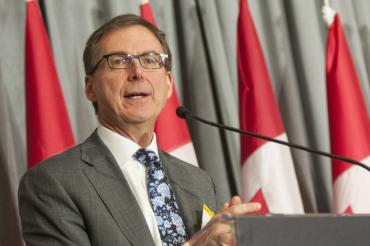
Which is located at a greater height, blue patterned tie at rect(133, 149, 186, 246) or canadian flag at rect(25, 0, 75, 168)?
canadian flag at rect(25, 0, 75, 168)

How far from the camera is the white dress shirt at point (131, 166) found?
6.44ft

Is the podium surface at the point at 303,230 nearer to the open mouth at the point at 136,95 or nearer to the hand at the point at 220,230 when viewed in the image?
the hand at the point at 220,230

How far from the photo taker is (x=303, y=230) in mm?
1277

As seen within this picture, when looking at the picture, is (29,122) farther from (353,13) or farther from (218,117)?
(353,13)

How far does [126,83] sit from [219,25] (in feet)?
5.82

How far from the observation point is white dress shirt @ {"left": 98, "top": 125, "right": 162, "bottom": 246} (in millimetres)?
1962

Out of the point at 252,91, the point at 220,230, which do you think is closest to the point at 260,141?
the point at 252,91

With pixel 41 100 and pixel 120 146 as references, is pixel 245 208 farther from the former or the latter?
pixel 41 100

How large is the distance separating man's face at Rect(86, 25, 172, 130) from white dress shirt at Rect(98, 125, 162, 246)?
7cm

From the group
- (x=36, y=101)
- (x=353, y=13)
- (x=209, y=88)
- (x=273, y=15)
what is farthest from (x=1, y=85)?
(x=353, y=13)

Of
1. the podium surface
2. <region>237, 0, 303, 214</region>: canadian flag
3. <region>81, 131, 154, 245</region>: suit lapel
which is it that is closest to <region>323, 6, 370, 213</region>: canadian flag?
<region>237, 0, 303, 214</region>: canadian flag

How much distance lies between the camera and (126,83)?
2.14 metres

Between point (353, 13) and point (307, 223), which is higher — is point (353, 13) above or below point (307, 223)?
above

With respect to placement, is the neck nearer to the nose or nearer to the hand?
the nose
